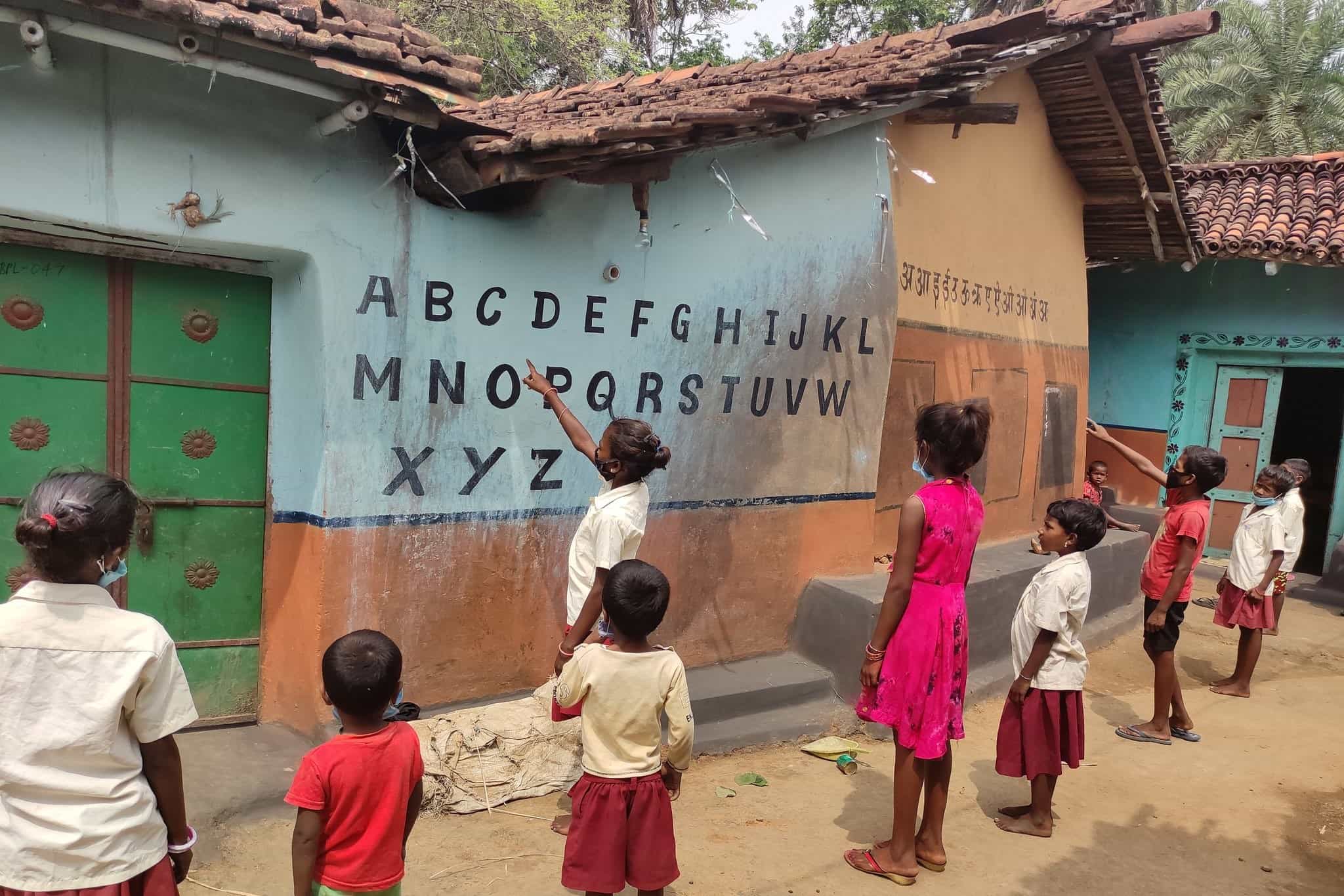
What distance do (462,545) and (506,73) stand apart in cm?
1006

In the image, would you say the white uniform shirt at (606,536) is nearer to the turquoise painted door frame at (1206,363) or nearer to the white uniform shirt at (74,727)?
the white uniform shirt at (74,727)

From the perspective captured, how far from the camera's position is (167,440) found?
3.71 meters

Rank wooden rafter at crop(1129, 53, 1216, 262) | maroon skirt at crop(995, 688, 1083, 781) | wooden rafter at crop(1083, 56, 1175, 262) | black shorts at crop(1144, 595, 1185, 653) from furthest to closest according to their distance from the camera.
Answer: wooden rafter at crop(1083, 56, 1175, 262) → wooden rafter at crop(1129, 53, 1216, 262) → black shorts at crop(1144, 595, 1185, 653) → maroon skirt at crop(995, 688, 1083, 781)

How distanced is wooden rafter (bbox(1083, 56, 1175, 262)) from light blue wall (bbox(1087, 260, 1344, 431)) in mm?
1550

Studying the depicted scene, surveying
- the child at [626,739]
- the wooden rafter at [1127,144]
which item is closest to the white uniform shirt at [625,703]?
the child at [626,739]

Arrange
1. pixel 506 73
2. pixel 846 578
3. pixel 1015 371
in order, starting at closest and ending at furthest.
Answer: pixel 846 578, pixel 1015 371, pixel 506 73

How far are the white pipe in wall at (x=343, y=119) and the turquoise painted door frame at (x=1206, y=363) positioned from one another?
1005 centimetres

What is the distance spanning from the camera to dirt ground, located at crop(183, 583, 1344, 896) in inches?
133

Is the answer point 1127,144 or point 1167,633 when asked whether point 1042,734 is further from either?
point 1127,144

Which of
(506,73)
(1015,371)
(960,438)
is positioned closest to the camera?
(960,438)

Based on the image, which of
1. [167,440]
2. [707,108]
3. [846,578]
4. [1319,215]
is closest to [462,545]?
[167,440]

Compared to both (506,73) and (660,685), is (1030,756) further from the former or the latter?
(506,73)

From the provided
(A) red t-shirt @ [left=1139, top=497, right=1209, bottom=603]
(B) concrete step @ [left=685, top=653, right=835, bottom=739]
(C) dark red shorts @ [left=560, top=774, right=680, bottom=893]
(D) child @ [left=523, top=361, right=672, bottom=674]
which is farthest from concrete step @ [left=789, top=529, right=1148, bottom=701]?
(C) dark red shorts @ [left=560, top=774, right=680, bottom=893]

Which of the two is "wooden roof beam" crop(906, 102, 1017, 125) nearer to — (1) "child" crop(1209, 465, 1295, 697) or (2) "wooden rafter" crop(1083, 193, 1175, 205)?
(1) "child" crop(1209, 465, 1295, 697)
